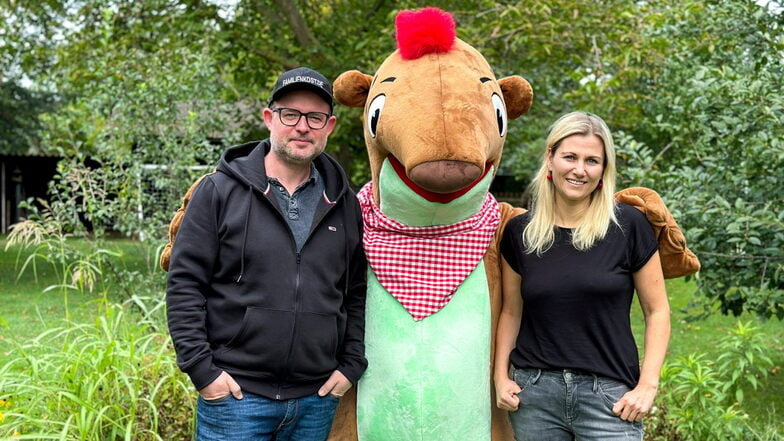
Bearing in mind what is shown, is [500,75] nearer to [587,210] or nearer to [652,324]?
[587,210]

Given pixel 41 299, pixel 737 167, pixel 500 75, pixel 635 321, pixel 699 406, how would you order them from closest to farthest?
pixel 699 406, pixel 737 167, pixel 500 75, pixel 635 321, pixel 41 299

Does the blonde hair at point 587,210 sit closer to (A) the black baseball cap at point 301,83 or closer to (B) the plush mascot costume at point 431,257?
(B) the plush mascot costume at point 431,257

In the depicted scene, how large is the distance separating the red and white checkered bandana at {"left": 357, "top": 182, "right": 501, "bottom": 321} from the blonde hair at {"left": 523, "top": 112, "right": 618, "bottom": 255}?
0.85ft

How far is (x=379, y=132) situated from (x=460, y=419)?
1.11 m

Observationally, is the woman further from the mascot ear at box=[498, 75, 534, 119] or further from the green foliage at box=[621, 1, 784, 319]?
the green foliage at box=[621, 1, 784, 319]

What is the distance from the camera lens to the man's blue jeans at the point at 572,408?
2.52m

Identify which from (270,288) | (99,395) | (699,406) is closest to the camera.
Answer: (270,288)

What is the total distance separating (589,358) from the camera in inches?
99.5

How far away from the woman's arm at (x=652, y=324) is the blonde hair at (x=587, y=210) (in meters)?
0.20

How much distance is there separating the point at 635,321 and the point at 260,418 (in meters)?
7.98

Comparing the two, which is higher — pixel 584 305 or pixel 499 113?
pixel 499 113

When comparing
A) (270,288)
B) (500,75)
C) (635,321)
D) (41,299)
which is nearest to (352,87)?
(270,288)

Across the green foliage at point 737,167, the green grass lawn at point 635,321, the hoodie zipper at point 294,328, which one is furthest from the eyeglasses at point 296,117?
the green foliage at point 737,167

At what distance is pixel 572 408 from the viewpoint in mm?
2543
